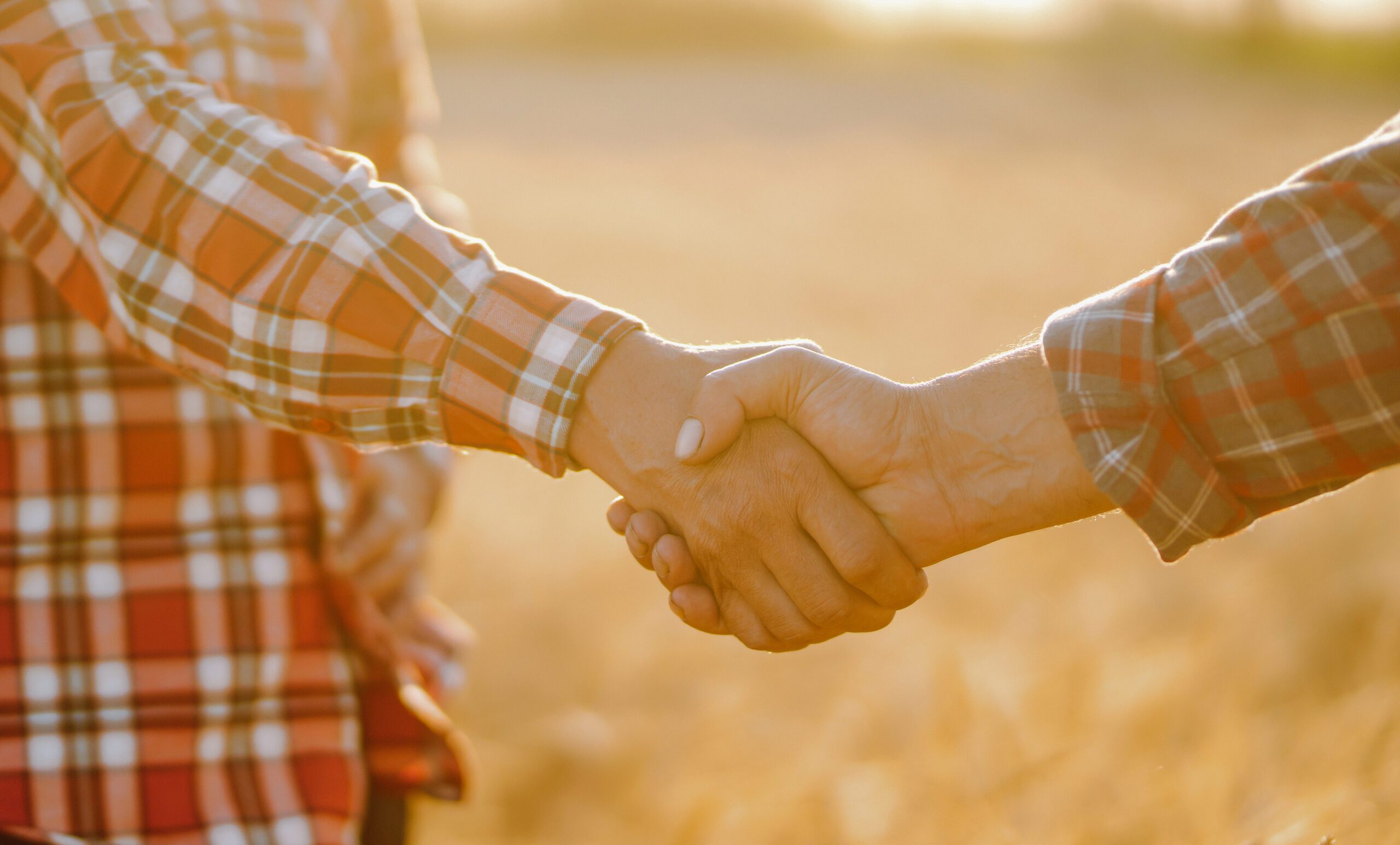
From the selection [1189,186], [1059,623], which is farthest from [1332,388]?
[1189,186]

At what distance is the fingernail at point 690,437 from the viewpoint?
1194mm

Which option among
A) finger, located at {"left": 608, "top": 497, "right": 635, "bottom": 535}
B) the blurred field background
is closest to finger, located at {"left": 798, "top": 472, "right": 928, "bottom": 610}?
finger, located at {"left": 608, "top": 497, "right": 635, "bottom": 535}

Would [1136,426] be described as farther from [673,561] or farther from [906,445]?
[673,561]

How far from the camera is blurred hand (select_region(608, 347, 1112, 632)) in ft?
3.94

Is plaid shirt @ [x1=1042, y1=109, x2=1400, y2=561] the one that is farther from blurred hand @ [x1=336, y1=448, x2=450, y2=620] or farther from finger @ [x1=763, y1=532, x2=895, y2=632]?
blurred hand @ [x1=336, y1=448, x2=450, y2=620]

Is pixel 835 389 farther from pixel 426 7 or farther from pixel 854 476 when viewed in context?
pixel 426 7

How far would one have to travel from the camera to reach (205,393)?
52.0 inches

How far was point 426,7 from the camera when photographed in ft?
69.3

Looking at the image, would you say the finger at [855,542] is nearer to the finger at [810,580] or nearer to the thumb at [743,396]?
the finger at [810,580]

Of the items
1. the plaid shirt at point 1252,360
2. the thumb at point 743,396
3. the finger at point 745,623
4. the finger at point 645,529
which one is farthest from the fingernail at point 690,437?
the plaid shirt at point 1252,360

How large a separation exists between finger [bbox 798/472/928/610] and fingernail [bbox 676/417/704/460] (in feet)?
0.53

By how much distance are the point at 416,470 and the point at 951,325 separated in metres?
5.54

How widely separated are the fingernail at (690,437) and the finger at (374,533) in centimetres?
54

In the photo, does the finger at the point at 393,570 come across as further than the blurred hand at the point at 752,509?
Yes
